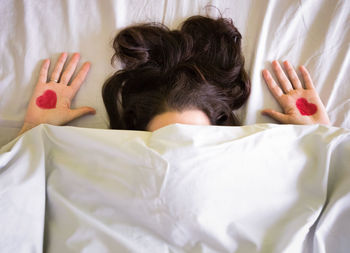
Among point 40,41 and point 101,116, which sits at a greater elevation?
point 40,41

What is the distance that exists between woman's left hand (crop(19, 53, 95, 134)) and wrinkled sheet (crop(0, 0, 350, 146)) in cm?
3

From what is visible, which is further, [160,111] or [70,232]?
[160,111]

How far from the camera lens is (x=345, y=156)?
0.67 meters

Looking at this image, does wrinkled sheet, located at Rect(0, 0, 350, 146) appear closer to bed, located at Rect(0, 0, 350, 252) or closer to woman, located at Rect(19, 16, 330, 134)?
woman, located at Rect(19, 16, 330, 134)

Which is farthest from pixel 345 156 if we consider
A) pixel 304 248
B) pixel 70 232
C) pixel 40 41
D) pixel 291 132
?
pixel 40 41

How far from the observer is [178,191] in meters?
0.59

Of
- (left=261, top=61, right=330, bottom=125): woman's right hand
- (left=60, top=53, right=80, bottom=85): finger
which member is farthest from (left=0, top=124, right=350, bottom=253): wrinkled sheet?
(left=60, top=53, right=80, bottom=85): finger

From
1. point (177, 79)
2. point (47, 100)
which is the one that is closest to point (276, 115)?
point (177, 79)

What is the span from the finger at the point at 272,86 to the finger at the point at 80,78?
57 cm

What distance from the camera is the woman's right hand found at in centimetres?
86

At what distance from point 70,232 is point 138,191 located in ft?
0.58

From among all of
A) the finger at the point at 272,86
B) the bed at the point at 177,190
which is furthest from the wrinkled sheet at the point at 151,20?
the bed at the point at 177,190

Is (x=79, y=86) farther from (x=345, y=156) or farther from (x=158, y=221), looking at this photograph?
(x=345, y=156)

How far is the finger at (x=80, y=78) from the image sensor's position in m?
0.91
